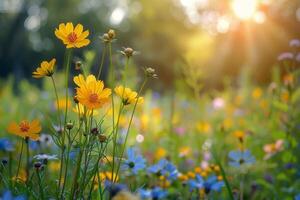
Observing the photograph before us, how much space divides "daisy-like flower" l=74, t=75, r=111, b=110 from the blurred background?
146cm

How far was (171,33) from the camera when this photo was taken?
19.4 m

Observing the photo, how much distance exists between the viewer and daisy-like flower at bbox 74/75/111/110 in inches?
39.7

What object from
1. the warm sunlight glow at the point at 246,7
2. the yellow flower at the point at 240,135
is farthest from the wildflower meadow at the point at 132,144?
the warm sunlight glow at the point at 246,7

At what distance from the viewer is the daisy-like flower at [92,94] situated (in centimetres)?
101

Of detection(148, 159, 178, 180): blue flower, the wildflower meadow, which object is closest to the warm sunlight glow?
the wildflower meadow

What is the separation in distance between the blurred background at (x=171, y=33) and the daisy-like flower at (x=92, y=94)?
1.46 meters

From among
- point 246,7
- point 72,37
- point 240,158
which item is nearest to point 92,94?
point 72,37

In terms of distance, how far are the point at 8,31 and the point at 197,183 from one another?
79.9 feet

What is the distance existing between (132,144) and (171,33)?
1710cm

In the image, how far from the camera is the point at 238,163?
5.69ft

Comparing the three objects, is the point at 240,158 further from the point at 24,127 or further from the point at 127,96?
the point at 24,127

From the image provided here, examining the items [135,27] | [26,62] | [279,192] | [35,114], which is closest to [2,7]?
[26,62]

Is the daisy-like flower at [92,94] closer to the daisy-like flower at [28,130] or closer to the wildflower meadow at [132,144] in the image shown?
the wildflower meadow at [132,144]

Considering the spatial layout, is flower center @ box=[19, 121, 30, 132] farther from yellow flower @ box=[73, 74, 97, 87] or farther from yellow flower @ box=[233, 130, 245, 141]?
yellow flower @ box=[233, 130, 245, 141]
